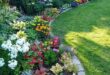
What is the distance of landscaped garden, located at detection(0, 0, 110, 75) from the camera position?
6.22 m

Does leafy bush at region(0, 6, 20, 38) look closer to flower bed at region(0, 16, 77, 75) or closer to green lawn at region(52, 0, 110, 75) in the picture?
flower bed at region(0, 16, 77, 75)

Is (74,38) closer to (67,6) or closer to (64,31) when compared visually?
(64,31)

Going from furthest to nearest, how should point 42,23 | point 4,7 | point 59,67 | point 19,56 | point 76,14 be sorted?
point 76,14 → point 4,7 → point 42,23 → point 59,67 → point 19,56

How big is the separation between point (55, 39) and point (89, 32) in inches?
91.5

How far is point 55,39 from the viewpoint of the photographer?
8039mm

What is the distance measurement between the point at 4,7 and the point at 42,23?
135cm

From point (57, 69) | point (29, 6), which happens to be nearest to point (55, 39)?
point (57, 69)

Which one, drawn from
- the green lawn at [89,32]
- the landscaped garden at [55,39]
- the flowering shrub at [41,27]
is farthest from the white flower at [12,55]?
the flowering shrub at [41,27]

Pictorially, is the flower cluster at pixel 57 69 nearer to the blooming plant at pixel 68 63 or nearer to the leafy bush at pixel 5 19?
the blooming plant at pixel 68 63

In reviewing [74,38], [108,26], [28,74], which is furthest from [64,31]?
[28,74]

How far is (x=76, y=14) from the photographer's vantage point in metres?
12.3

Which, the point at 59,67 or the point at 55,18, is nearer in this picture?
the point at 59,67

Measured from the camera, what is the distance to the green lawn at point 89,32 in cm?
778

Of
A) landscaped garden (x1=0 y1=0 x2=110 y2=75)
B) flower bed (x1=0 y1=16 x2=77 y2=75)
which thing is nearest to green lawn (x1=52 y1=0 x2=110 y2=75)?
landscaped garden (x1=0 y1=0 x2=110 y2=75)
